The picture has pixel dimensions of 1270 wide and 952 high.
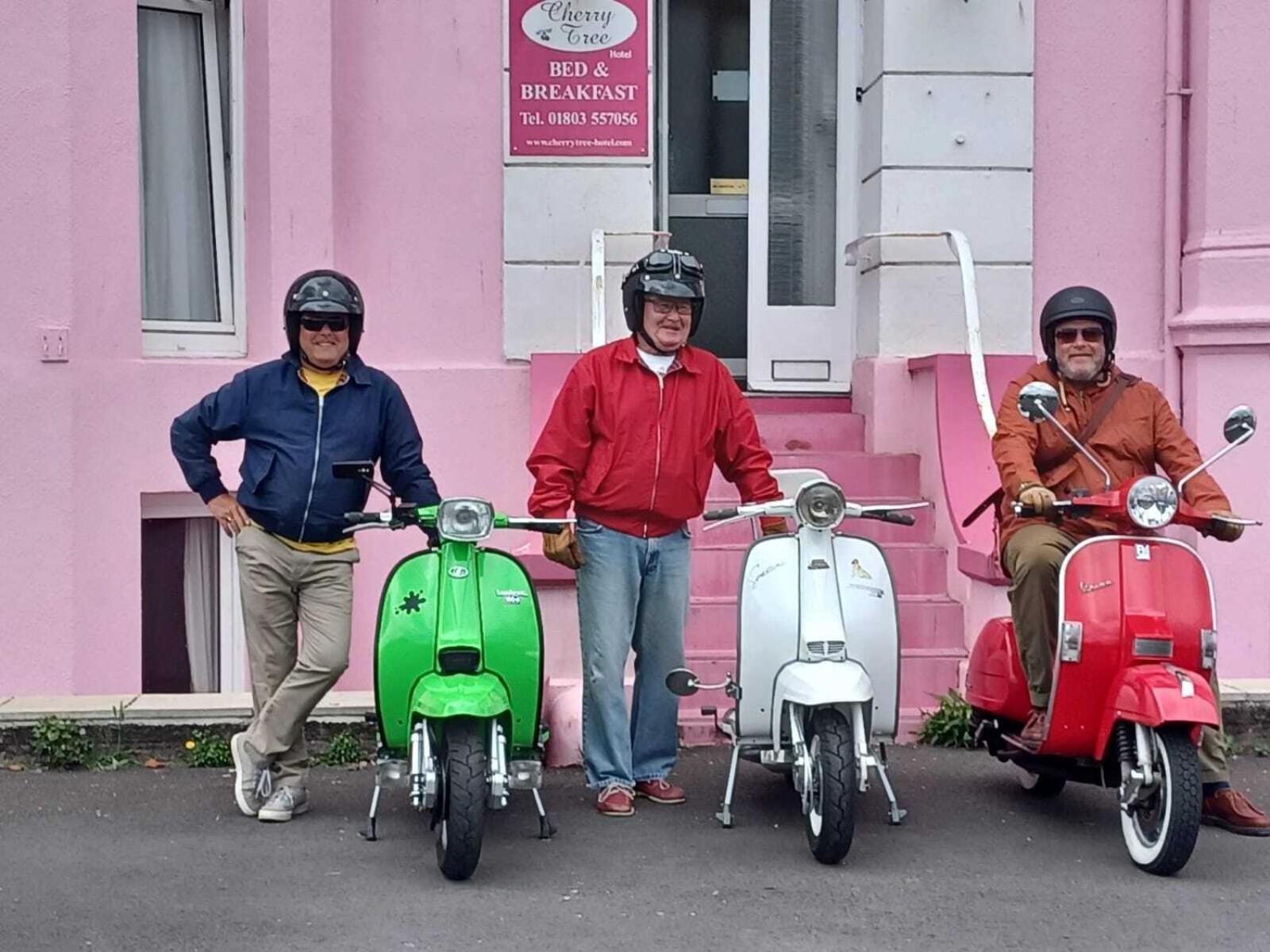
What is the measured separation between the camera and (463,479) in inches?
345

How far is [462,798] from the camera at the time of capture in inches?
204

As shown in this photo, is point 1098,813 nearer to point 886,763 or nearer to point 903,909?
point 886,763

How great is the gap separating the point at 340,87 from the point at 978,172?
318 centimetres

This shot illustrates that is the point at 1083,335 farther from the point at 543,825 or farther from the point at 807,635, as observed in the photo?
the point at 543,825

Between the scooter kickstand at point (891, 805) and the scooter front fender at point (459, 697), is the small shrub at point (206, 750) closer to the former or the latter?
the scooter front fender at point (459, 697)

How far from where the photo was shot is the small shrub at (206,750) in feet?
23.0

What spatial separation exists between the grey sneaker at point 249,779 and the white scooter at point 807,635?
1.45 meters

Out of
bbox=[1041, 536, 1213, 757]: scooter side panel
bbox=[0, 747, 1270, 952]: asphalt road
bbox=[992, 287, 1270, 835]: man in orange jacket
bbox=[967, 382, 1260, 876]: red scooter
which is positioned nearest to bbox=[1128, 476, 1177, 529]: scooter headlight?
bbox=[967, 382, 1260, 876]: red scooter

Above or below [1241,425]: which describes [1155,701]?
below

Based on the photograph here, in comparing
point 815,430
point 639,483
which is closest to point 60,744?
point 639,483

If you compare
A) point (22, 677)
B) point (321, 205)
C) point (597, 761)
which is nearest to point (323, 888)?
point (597, 761)

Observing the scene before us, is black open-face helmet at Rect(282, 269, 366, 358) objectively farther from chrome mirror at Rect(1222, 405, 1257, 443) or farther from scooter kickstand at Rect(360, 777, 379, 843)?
chrome mirror at Rect(1222, 405, 1257, 443)

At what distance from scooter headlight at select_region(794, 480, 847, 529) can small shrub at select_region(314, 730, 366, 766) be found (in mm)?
2258

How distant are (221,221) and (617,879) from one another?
15.9 feet
